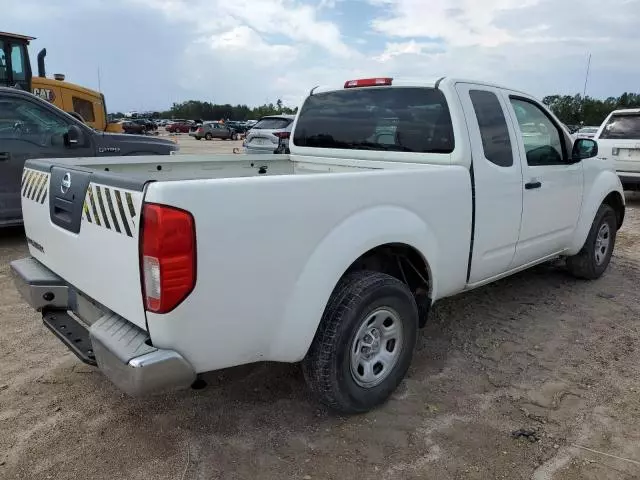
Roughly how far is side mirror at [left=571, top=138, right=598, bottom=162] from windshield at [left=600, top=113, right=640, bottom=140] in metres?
6.63

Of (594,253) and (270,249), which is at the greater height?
(270,249)

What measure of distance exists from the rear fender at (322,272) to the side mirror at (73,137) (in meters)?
5.12

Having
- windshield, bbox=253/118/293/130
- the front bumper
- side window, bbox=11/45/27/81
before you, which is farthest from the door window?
windshield, bbox=253/118/293/130

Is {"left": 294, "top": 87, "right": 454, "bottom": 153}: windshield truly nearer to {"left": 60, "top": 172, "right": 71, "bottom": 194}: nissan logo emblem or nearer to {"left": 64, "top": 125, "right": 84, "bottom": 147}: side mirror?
{"left": 60, "top": 172, "right": 71, "bottom": 194}: nissan logo emblem

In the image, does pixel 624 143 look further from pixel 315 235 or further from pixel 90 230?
pixel 90 230

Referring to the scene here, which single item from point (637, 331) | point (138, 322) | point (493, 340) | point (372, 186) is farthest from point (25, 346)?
point (637, 331)

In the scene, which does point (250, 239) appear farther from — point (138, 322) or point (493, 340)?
point (493, 340)

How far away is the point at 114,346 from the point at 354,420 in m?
1.38

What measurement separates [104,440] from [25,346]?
141 cm

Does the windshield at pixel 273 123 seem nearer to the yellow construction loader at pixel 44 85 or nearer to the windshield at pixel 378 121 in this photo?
the yellow construction loader at pixel 44 85

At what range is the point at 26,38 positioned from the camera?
1038cm

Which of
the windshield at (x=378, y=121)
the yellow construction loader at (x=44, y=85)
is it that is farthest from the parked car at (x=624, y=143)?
the yellow construction loader at (x=44, y=85)

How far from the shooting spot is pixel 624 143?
9.96m

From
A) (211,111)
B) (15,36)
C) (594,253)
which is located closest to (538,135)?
(594,253)
